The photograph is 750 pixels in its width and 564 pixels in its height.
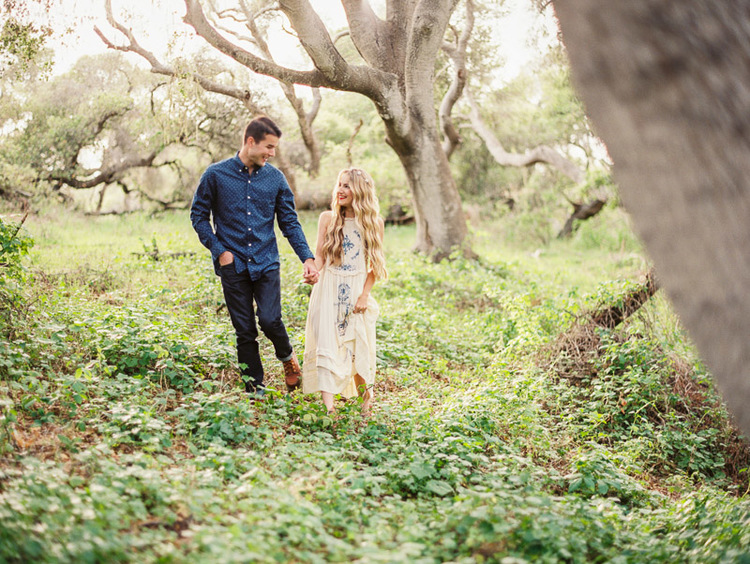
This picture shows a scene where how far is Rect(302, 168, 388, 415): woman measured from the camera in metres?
5.06

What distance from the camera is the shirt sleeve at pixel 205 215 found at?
474cm

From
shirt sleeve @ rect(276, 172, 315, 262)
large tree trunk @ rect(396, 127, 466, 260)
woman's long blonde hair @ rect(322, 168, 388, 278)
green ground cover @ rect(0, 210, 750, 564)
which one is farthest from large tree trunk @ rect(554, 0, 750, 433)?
large tree trunk @ rect(396, 127, 466, 260)

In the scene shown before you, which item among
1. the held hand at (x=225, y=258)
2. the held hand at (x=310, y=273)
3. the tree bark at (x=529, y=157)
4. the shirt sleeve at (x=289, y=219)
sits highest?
the tree bark at (x=529, y=157)

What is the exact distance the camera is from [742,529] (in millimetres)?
3055

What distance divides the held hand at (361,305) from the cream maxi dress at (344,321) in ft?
0.17

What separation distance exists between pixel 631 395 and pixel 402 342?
2666 mm

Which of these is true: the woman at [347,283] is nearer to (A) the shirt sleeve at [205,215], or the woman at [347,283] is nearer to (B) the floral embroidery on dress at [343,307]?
(B) the floral embroidery on dress at [343,307]

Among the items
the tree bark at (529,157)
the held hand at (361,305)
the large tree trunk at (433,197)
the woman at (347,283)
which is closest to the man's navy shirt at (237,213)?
the woman at (347,283)

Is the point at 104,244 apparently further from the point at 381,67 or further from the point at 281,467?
the point at 281,467

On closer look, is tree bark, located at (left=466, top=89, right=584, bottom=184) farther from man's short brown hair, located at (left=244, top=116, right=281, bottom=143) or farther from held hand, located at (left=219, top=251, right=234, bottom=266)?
held hand, located at (left=219, top=251, right=234, bottom=266)

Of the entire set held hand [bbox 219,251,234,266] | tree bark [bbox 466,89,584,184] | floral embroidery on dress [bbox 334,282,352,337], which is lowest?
floral embroidery on dress [bbox 334,282,352,337]

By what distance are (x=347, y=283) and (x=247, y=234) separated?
0.94m

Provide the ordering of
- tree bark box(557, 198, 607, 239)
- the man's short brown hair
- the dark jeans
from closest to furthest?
the man's short brown hair < the dark jeans < tree bark box(557, 198, 607, 239)

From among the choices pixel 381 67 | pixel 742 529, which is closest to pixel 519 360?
pixel 742 529
